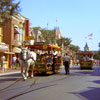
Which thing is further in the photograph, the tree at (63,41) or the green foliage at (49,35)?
the tree at (63,41)

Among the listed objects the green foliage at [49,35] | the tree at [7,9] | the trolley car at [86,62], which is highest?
the green foliage at [49,35]

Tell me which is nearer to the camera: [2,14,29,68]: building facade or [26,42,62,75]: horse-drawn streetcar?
[26,42,62,75]: horse-drawn streetcar

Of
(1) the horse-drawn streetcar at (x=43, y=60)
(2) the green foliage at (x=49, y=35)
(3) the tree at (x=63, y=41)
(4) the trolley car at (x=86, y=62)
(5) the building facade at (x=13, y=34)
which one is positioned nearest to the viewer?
(1) the horse-drawn streetcar at (x=43, y=60)

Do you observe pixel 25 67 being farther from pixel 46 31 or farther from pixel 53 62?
pixel 46 31

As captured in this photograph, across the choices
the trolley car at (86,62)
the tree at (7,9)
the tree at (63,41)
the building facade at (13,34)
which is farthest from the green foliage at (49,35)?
the tree at (7,9)

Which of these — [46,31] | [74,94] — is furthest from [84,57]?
[46,31]

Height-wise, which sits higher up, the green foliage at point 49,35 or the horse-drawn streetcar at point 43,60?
the green foliage at point 49,35

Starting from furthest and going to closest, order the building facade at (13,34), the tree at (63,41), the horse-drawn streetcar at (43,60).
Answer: the tree at (63,41) < the building facade at (13,34) < the horse-drawn streetcar at (43,60)

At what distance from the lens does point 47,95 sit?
7.68 meters

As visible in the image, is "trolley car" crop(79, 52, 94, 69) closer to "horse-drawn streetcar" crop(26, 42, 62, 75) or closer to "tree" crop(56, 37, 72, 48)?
"horse-drawn streetcar" crop(26, 42, 62, 75)

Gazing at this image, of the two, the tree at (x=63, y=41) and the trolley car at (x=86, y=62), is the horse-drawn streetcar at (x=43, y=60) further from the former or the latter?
the tree at (x=63, y=41)

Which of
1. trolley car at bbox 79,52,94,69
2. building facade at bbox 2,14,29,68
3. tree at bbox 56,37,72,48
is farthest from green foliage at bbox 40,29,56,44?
trolley car at bbox 79,52,94,69

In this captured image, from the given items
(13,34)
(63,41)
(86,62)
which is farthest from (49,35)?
(86,62)

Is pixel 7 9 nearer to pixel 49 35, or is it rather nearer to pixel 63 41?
pixel 49 35
